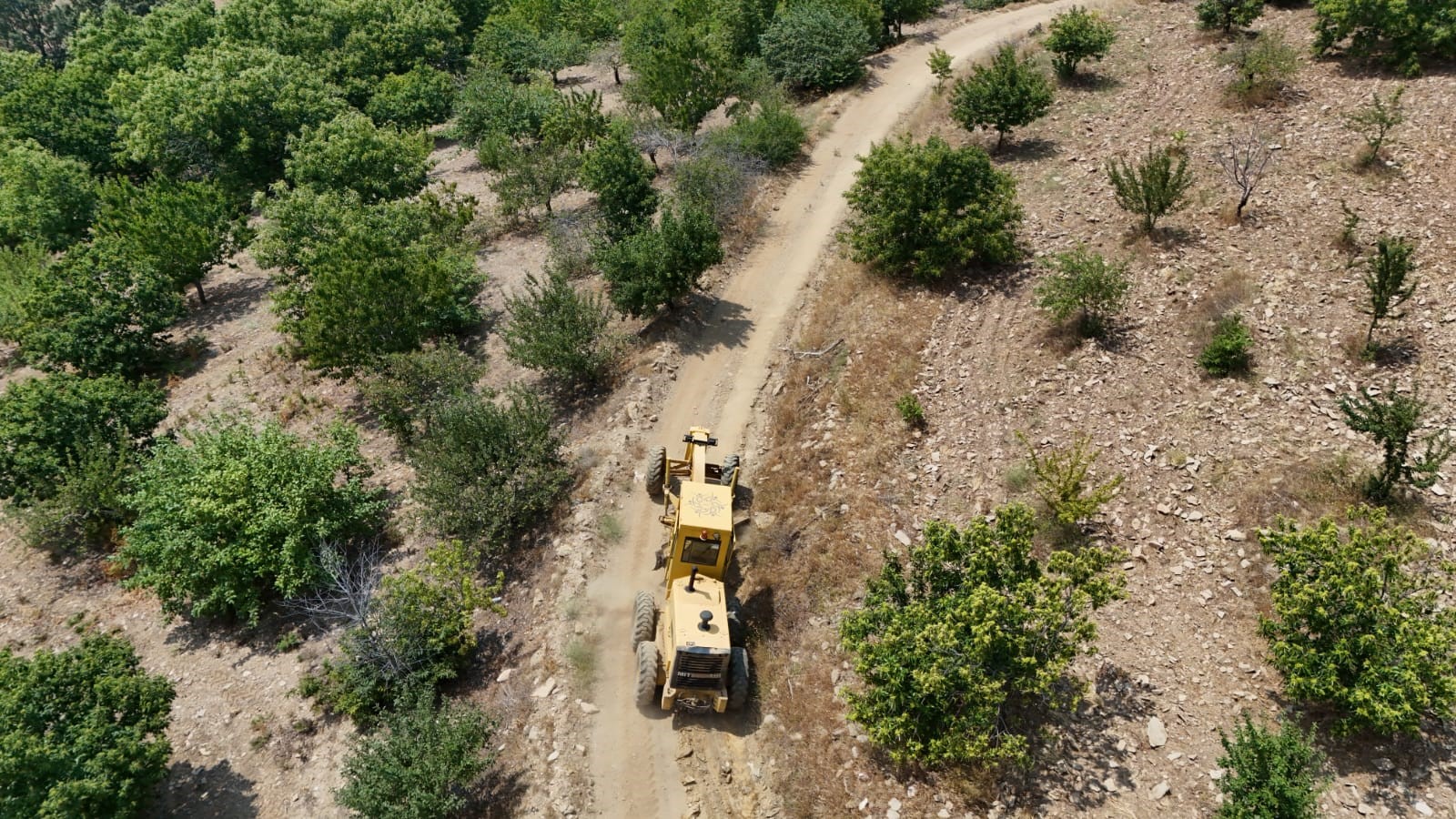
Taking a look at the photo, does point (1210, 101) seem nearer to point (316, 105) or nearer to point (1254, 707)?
point (1254, 707)

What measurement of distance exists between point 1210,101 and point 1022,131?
772 centimetres

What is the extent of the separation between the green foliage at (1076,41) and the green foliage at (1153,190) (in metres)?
13.1

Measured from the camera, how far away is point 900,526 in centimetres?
2280

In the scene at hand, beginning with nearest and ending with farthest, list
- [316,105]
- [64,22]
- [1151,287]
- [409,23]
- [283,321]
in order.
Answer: [1151,287]
[283,321]
[316,105]
[409,23]
[64,22]

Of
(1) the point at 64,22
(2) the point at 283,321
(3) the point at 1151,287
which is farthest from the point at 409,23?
(1) the point at 64,22

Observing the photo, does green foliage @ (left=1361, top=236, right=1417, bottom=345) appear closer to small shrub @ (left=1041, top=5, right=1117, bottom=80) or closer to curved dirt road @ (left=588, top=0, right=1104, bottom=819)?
curved dirt road @ (left=588, top=0, right=1104, bottom=819)

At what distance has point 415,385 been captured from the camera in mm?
30000

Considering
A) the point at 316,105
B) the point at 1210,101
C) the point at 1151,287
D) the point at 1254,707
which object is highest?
the point at 316,105

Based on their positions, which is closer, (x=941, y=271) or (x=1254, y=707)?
(x=1254, y=707)

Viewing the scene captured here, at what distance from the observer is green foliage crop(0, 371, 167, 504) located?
29.5 meters

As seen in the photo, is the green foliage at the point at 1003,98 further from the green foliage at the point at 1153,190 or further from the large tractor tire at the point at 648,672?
the large tractor tire at the point at 648,672

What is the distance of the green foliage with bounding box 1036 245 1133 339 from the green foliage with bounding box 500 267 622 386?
15387mm

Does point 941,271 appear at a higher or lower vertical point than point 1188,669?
higher

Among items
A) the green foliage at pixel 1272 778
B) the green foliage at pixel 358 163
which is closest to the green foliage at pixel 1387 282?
the green foliage at pixel 1272 778
